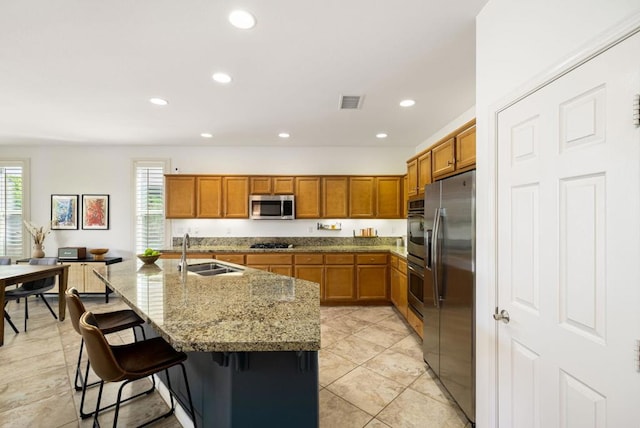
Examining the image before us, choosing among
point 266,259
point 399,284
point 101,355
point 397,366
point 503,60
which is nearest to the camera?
point 101,355

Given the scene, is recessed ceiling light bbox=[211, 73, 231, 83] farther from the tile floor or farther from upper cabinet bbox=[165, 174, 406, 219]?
the tile floor

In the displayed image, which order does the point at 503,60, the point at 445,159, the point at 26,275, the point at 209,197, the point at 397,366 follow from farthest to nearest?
the point at 209,197
the point at 26,275
the point at 397,366
the point at 445,159
the point at 503,60

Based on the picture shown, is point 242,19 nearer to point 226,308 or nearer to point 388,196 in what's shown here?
point 226,308

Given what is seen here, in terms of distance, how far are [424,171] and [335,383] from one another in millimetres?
2169

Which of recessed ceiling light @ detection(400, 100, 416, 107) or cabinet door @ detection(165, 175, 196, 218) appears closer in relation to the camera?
recessed ceiling light @ detection(400, 100, 416, 107)

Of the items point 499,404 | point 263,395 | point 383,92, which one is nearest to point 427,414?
point 499,404

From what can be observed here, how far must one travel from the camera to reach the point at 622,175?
0.90 m

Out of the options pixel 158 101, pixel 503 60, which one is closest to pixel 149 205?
pixel 158 101

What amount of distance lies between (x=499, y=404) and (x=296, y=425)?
112 cm

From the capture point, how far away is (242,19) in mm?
1784

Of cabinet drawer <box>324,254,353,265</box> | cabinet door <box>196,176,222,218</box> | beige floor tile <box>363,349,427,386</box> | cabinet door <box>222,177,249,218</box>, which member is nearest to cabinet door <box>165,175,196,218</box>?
cabinet door <box>196,176,222,218</box>

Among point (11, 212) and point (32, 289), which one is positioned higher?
point (11, 212)

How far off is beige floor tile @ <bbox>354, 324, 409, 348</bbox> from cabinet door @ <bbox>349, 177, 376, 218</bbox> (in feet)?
6.52

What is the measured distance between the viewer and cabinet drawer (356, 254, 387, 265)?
4496 millimetres
